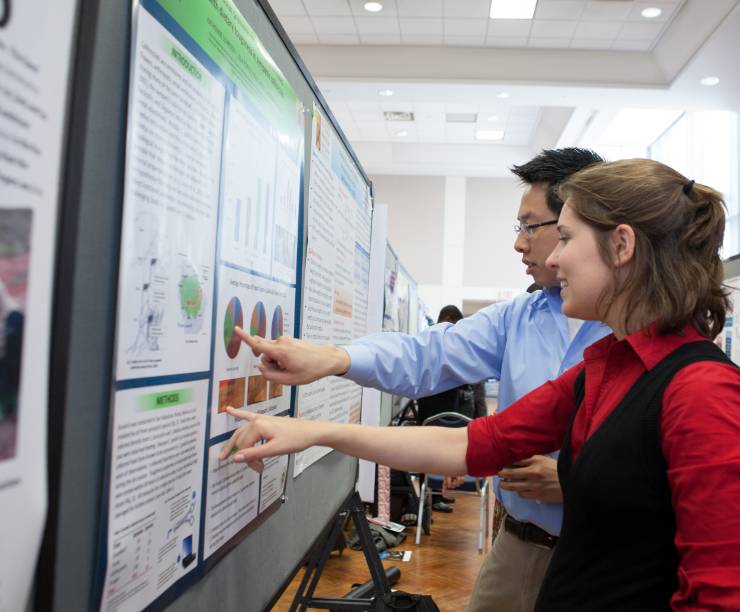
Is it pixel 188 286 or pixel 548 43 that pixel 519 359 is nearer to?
pixel 188 286

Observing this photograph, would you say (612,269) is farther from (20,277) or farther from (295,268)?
(20,277)

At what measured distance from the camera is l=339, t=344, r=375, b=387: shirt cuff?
5.30 feet

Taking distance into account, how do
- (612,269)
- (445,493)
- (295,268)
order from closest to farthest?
1. (612,269)
2. (295,268)
3. (445,493)

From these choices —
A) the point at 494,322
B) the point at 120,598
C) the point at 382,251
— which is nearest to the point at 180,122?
the point at 120,598

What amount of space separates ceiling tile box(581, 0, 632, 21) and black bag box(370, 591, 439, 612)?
6823 millimetres

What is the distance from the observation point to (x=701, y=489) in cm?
84

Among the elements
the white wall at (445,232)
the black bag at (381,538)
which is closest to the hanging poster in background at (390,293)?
the black bag at (381,538)

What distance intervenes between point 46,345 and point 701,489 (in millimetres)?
763

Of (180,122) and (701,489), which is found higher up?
(180,122)

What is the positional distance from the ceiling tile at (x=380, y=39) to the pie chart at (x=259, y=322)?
782 centimetres

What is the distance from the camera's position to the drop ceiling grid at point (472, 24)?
24.8 ft

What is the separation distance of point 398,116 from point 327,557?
422 inches

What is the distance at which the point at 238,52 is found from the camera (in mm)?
1188

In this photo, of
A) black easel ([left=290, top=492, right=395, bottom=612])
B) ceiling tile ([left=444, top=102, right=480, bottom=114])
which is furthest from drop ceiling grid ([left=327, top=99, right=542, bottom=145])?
black easel ([left=290, top=492, right=395, bottom=612])
